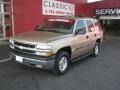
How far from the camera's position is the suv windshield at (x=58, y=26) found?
784 centimetres

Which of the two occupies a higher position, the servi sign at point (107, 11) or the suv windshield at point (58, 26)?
the servi sign at point (107, 11)

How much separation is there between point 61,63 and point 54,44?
32.3 inches

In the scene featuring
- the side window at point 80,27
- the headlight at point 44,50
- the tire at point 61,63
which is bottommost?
the tire at point 61,63

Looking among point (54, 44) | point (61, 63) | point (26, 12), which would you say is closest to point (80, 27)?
point (61, 63)

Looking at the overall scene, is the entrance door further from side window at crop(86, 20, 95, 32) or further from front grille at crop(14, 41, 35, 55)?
front grille at crop(14, 41, 35, 55)

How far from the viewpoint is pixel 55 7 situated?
20.2 metres

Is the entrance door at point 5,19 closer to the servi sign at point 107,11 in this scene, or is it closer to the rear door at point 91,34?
the rear door at point 91,34

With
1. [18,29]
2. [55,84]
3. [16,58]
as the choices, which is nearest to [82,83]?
[55,84]

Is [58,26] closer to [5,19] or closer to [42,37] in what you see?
[42,37]

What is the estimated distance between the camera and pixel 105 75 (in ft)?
24.1

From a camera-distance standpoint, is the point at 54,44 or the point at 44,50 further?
the point at 54,44

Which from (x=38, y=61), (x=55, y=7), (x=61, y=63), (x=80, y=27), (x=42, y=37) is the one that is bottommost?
(x=61, y=63)

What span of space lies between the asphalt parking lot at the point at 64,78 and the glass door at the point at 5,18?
26.8ft

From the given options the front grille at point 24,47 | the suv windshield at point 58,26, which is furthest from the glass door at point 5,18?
the front grille at point 24,47
